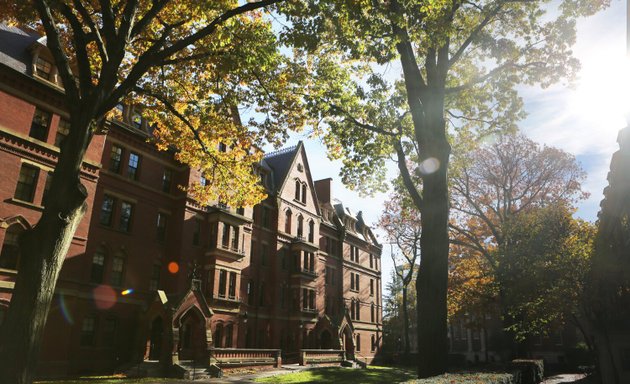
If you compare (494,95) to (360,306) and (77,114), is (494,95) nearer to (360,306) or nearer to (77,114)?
(77,114)

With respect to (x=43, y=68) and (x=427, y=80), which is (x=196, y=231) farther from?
(x=427, y=80)

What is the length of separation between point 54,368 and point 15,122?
12.0 m

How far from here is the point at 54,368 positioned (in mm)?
19953

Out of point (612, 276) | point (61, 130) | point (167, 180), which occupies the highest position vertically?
point (61, 130)

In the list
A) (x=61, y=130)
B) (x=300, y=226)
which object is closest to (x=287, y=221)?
(x=300, y=226)

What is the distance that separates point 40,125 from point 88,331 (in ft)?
37.1

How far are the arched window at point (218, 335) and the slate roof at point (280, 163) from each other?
13.7 m

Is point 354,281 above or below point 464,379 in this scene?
Result: above

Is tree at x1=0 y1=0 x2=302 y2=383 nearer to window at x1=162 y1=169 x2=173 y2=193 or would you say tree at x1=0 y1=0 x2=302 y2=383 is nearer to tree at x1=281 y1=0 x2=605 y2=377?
tree at x1=281 y1=0 x2=605 y2=377

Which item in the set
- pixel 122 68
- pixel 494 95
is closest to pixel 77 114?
pixel 122 68

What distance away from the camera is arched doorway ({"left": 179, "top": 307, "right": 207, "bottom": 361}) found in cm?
2556

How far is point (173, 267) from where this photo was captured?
28.1 metres

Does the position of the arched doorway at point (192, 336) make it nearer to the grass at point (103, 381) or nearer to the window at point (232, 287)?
the grass at point (103, 381)

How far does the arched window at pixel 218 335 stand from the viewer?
29531mm
